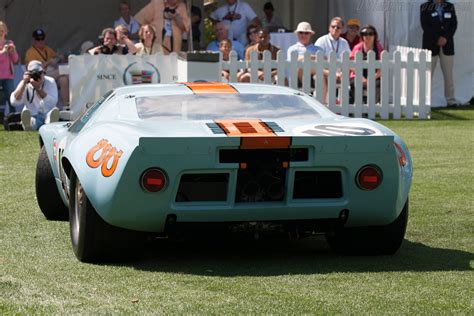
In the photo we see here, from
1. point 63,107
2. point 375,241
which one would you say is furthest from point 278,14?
point 375,241

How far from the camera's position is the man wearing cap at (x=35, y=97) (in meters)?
16.9

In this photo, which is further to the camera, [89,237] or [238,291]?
[89,237]

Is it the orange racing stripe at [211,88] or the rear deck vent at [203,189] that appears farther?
the orange racing stripe at [211,88]

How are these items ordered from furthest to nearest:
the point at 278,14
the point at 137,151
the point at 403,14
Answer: the point at 278,14 → the point at 403,14 → the point at 137,151

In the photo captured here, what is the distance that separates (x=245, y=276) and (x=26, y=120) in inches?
413

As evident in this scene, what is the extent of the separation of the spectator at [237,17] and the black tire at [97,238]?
47.4 ft

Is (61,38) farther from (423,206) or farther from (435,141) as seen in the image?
(423,206)

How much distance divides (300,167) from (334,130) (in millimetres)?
414

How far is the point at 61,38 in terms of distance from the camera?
21.5 metres

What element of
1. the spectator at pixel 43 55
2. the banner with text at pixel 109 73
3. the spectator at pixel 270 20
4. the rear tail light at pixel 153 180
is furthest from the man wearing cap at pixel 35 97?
the rear tail light at pixel 153 180

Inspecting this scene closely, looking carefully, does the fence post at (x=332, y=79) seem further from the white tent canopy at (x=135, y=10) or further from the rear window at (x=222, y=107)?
the rear window at (x=222, y=107)

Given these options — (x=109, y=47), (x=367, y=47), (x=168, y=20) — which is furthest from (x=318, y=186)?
(x=367, y=47)

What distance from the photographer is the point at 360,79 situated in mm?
18969

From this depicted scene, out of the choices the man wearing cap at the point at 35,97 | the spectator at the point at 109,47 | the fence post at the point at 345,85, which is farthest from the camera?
the fence post at the point at 345,85
